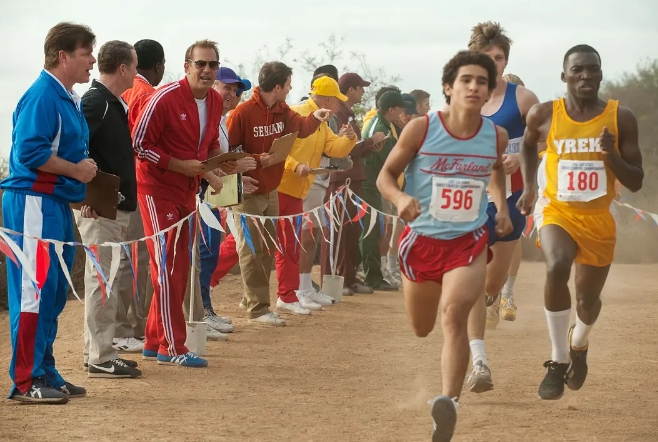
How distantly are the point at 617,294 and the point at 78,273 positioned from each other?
6.80 m

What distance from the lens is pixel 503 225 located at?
21.1 ft

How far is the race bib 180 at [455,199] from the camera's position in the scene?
20.4 ft

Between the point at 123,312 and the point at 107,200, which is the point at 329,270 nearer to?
the point at 123,312

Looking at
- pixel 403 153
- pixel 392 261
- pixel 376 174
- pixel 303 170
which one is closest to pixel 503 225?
pixel 403 153

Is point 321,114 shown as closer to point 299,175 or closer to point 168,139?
point 299,175

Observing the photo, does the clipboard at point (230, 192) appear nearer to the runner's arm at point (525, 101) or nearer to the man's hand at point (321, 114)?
the man's hand at point (321, 114)

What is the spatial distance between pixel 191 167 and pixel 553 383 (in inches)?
117

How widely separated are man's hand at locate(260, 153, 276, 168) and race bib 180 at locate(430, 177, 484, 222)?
13.0ft

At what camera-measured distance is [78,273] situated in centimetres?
1421

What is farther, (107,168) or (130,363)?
(130,363)

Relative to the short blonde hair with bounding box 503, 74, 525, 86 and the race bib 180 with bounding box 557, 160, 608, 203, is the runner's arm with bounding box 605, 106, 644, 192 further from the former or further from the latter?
the short blonde hair with bounding box 503, 74, 525, 86

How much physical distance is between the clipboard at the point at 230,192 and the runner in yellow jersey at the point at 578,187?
9.90ft

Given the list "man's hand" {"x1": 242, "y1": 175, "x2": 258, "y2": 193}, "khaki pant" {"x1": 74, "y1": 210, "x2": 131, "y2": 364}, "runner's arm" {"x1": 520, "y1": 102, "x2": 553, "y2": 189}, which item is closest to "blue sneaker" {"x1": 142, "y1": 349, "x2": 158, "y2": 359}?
"khaki pant" {"x1": 74, "y1": 210, "x2": 131, "y2": 364}

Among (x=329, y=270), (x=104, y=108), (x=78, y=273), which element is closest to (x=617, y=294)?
(x=329, y=270)
